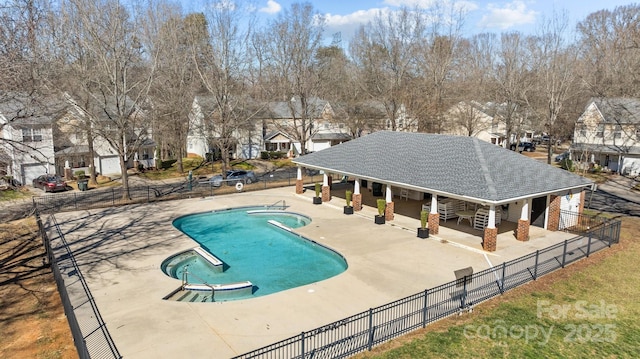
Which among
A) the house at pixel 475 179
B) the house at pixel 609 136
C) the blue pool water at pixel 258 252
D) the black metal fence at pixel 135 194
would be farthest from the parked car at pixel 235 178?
the house at pixel 609 136

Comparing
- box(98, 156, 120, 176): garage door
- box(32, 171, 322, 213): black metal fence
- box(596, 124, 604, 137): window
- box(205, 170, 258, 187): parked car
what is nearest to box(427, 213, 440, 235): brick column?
box(32, 171, 322, 213): black metal fence

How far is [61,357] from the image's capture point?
1185cm

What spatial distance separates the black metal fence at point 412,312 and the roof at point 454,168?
3237 millimetres

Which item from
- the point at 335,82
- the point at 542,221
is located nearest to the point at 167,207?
the point at 542,221

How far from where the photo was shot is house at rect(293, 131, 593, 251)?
2056cm

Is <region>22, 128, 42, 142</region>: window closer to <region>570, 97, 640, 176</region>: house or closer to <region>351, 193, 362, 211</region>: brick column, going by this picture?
<region>351, 193, 362, 211</region>: brick column

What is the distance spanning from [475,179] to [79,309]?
705 inches

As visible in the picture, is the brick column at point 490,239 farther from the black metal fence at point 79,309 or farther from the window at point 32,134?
the window at point 32,134

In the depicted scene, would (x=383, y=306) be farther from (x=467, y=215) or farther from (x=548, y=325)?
(x=467, y=215)

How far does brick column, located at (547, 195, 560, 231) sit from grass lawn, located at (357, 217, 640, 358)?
5.93 m

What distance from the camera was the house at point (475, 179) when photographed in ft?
67.5

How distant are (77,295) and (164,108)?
106 feet

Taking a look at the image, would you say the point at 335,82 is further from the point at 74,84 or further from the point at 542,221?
the point at 542,221

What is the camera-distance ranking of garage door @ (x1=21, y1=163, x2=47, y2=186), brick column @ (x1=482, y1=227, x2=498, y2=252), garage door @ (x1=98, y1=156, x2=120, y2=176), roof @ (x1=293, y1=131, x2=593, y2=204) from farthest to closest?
garage door @ (x1=98, y1=156, x2=120, y2=176)
garage door @ (x1=21, y1=163, x2=47, y2=186)
roof @ (x1=293, y1=131, x2=593, y2=204)
brick column @ (x1=482, y1=227, x2=498, y2=252)
